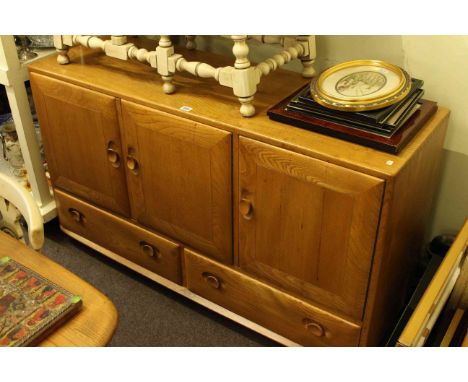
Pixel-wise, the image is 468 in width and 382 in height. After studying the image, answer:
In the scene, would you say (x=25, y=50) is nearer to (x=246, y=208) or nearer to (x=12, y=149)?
(x=12, y=149)

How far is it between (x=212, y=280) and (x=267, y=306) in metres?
0.19

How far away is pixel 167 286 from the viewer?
5.74 feet

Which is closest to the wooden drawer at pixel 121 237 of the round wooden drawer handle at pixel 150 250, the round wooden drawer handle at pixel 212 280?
the round wooden drawer handle at pixel 150 250

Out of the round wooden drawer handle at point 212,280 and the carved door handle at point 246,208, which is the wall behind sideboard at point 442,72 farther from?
the round wooden drawer handle at point 212,280

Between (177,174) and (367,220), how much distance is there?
0.54 metres

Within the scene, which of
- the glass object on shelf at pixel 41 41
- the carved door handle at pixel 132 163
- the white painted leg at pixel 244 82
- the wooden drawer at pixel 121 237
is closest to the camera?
the white painted leg at pixel 244 82

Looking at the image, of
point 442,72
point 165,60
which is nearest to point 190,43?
point 165,60

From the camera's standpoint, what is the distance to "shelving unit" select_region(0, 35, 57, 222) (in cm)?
168

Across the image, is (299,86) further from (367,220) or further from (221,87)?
(367,220)

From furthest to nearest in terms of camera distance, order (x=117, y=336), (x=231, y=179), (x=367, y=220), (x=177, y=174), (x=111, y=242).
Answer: (x=111, y=242)
(x=117, y=336)
(x=177, y=174)
(x=231, y=179)
(x=367, y=220)

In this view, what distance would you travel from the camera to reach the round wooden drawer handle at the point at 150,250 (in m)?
1.70

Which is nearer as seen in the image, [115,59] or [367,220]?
[367,220]

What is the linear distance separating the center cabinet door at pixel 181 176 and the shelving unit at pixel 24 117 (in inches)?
18.0

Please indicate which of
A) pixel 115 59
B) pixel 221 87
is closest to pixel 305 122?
pixel 221 87
